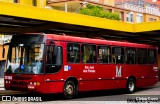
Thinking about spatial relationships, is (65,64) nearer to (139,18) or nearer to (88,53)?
(88,53)

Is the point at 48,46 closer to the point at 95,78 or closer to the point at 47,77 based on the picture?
the point at 47,77

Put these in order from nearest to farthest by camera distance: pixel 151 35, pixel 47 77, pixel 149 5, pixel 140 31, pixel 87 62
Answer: pixel 47 77 < pixel 87 62 < pixel 140 31 < pixel 151 35 < pixel 149 5

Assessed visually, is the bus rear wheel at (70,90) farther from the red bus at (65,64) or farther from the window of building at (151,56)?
the window of building at (151,56)

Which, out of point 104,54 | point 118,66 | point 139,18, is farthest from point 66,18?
point 139,18

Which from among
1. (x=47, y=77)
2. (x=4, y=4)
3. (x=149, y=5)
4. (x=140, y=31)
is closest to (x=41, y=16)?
(x=4, y=4)

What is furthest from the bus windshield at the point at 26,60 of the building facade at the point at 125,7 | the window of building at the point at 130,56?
the building facade at the point at 125,7

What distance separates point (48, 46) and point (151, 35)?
51.9ft

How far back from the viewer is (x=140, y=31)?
27.1m

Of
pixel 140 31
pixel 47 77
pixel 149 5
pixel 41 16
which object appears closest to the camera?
pixel 47 77

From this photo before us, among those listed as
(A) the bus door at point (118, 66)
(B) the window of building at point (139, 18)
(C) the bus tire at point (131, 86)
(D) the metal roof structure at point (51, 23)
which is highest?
(B) the window of building at point (139, 18)

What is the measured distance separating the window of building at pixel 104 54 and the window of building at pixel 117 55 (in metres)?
0.47

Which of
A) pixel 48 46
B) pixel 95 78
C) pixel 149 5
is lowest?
pixel 95 78

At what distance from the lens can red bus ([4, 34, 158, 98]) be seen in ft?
52.3

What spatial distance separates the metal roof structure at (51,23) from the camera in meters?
19.3
